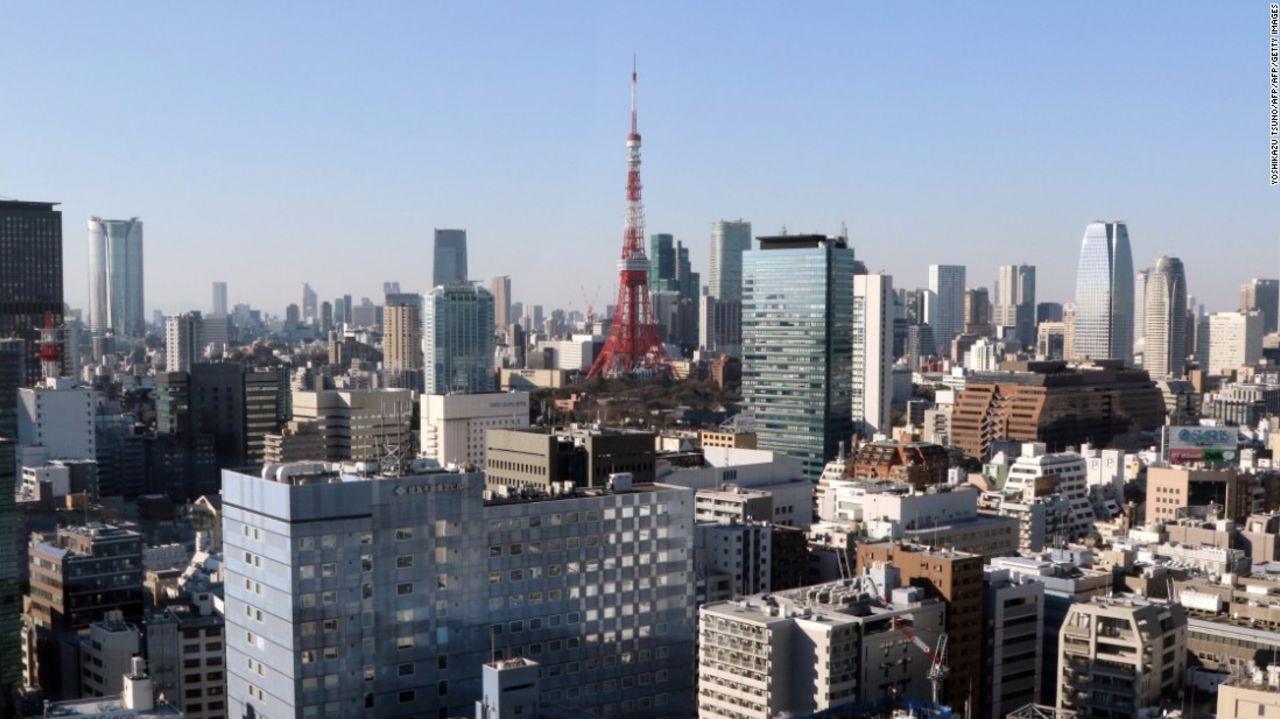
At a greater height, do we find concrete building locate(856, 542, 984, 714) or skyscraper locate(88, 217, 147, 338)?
skyscraper locate(88, 217, 147, 338)

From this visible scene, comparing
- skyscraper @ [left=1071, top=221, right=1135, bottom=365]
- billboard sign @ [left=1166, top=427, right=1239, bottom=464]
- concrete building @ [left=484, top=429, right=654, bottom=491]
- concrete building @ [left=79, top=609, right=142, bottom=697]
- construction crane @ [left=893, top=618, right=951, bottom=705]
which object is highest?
skyscraper @ [left=1071, top=221, right=1135, bottom=365]

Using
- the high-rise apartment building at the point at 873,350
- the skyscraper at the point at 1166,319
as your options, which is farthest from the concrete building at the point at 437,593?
the skyscraper at the point at 1166,319

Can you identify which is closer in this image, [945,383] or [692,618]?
[692,618]

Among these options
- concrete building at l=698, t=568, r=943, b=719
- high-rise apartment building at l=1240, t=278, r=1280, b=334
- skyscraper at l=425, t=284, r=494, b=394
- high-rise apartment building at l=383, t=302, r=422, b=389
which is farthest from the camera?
high-rise apartment building at l=1240, t=278, r=1280, b=334

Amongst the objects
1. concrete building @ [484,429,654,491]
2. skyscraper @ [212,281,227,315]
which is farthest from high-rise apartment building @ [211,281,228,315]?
concrete building @ [484,429,654,491]

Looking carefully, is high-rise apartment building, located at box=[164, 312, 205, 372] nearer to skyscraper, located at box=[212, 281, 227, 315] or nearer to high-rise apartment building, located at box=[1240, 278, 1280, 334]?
skyscraper, located at box=[212, 281, 227, 315]

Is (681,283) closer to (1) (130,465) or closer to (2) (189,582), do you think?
(1) (130,465)

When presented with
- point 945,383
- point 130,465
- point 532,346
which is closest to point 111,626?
point 130,465
